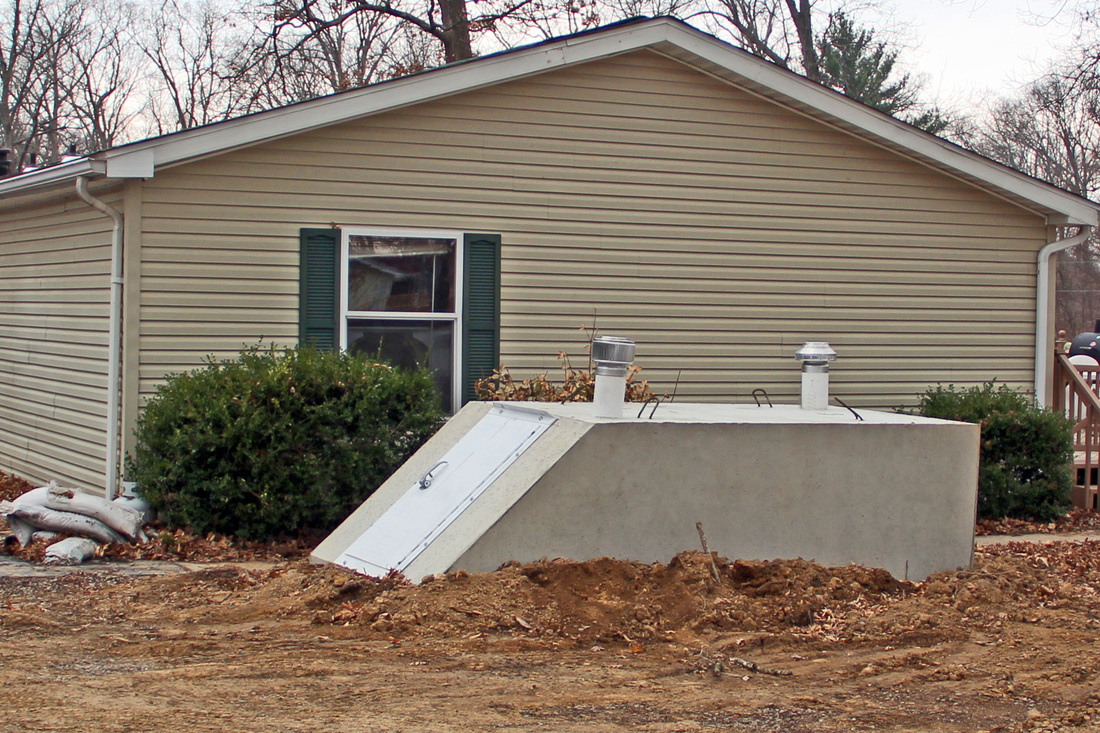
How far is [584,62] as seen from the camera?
9773 mm

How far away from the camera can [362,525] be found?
691cm

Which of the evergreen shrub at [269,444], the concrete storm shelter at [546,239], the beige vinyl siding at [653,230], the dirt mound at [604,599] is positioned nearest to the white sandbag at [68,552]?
the evergreen shrub at [269,444]

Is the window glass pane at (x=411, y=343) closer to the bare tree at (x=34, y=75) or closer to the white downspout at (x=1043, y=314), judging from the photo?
the white downspout at (x=1043, y=314)

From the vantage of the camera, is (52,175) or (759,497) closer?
(759,497)

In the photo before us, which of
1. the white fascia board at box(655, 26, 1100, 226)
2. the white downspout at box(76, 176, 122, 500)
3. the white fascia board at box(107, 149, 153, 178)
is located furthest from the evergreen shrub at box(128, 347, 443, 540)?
the white fascia board at box(655, 26, 1100, 226)

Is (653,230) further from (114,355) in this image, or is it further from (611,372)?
(114,355)

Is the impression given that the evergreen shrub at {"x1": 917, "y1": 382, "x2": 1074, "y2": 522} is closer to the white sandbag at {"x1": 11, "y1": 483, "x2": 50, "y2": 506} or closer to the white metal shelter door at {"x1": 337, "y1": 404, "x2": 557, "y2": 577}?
the white metal shelter door at {"x1": 337, "y1": 404, "x2": 557, "y2": 577}

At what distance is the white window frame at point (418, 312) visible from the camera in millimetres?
9211

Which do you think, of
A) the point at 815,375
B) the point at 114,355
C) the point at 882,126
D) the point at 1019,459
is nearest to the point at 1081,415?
the point at 1019,459

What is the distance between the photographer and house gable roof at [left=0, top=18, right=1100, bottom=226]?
28.3 ft

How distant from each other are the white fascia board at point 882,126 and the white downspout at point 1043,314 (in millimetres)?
269

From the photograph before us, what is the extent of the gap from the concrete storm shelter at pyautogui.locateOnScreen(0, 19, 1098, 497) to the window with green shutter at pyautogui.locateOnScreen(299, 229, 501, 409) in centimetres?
2

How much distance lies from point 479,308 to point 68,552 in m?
3.69

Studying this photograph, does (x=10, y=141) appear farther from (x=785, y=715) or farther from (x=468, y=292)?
(x=785, y=715)
